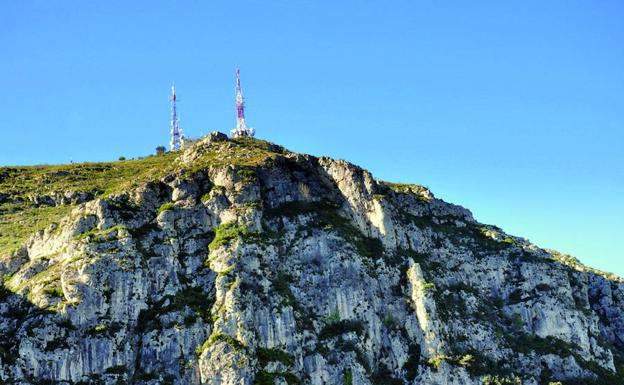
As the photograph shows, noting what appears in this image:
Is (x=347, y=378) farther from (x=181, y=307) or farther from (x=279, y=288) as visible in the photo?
(x=181, y=307)

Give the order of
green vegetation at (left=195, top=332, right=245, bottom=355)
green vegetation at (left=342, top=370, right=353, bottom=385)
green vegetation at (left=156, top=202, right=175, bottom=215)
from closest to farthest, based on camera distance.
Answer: green vegetation at (left=195, top=332, right=245, bottom=355) → green vegetation at (left=342, top=370, right=353, bottom=385) → green vegetation at (left=156, top=202, right=175, bottom=215)

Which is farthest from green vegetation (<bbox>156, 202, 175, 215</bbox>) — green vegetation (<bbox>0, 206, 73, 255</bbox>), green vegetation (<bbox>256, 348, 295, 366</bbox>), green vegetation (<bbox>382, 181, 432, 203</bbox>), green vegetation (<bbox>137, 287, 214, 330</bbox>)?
green vegetation (<bbox>382, 181, 432, 203</bbox>)

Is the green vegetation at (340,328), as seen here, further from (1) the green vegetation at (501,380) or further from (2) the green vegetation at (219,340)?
(1) the green vegetation at (501,380)

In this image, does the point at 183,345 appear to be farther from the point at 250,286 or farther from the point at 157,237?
the point at 157,237

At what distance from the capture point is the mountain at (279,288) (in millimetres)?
124562

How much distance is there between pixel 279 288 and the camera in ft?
456

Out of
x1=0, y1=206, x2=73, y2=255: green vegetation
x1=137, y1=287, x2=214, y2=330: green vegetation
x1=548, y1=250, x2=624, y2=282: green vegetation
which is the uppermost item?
x1=0, y1=206, x2=73, y2=255: green vegetation

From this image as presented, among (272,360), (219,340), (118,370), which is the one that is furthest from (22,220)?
(272,360)

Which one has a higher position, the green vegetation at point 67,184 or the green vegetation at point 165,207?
the green vegetation at point 67,184

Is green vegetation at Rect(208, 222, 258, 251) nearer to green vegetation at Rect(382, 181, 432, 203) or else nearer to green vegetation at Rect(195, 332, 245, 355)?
green vegetation at Rect(195, 332, 245, 355)

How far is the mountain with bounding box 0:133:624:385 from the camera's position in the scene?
12456 centimetres

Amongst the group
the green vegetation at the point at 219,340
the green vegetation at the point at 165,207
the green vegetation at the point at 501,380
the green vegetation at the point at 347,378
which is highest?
the green vegetation at the point at 165,207

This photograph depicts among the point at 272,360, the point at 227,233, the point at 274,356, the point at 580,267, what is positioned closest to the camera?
the point at 272,360

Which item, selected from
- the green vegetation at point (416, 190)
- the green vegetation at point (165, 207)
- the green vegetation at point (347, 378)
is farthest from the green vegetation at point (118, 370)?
the green vegetation at point (416, 190)
